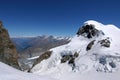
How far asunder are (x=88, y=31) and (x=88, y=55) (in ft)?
52.0

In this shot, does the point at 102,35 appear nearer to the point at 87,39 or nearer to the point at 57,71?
the point at 87,39

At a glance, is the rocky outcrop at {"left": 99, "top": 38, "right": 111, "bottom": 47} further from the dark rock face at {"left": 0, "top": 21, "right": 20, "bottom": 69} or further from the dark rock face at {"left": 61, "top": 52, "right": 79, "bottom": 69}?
the dark rock face at {"left": 0, "top": 21, "right": 20, "bottom": 69}

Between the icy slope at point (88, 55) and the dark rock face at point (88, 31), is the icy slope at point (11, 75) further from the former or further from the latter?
the dark rock face at point (88, 31)

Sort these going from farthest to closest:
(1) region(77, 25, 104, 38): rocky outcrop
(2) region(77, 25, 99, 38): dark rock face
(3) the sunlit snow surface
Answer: (2) region(77, 25, 99, 38): dark rock face
(1) region(77, 25, 104, 38): rocky outcrop
(3) the sunlit snow surface

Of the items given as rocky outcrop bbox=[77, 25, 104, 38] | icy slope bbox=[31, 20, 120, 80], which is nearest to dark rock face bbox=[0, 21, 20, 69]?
icy slope bbox=[31, 20, 120, 80]

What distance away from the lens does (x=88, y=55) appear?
2478 inches

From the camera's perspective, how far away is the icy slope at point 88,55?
57312mm

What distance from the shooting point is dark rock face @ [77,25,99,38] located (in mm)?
73844

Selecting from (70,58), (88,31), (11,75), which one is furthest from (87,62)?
(11,75)

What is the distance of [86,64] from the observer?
60.0 meters

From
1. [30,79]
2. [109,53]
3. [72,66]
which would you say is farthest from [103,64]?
[30,79]

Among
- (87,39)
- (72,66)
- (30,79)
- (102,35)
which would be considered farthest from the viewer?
(87,39)

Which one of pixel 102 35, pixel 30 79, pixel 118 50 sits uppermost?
pixel 102 35

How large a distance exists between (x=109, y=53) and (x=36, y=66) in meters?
23.7
